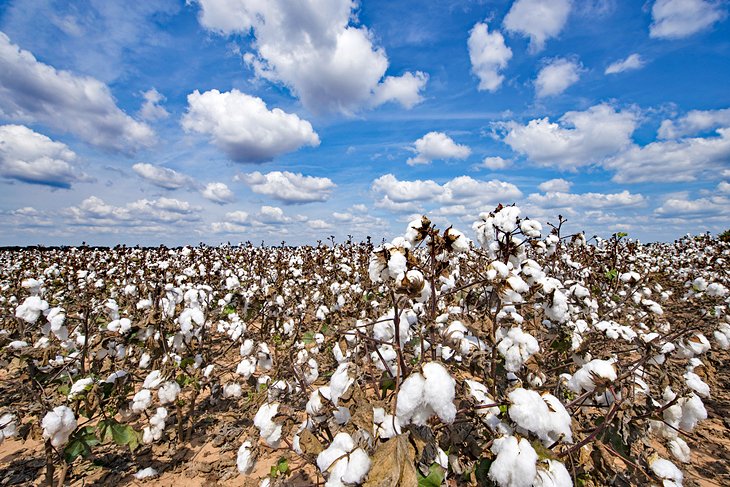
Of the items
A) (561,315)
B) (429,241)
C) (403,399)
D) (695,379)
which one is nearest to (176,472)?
(403,399)

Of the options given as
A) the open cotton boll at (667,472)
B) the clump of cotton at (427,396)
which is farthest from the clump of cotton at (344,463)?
the open cotton boll at (667,472)

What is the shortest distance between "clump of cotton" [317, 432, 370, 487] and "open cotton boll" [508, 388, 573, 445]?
0.83 metres

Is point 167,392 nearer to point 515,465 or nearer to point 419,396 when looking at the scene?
point 419,396

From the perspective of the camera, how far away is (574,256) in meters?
11.7

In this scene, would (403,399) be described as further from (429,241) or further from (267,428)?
(267,428)

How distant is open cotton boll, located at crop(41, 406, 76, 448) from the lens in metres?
2.91

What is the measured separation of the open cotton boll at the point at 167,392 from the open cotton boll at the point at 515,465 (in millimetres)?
3883

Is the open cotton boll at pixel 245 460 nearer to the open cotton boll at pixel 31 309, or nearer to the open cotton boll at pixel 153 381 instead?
the open cotton boll at pixel 153 381

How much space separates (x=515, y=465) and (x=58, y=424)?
369 centimetres

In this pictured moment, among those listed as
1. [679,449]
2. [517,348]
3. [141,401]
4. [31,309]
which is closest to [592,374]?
[517,348]

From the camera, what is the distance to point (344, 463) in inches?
71.5

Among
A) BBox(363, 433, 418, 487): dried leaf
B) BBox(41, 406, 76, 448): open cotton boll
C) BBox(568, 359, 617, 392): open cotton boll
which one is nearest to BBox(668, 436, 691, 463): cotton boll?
BBox(568, 359, 617, 392): open cotton boll

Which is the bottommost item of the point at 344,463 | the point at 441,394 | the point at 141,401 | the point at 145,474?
the point at 145,474

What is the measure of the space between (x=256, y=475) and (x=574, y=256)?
11618 millimetres
